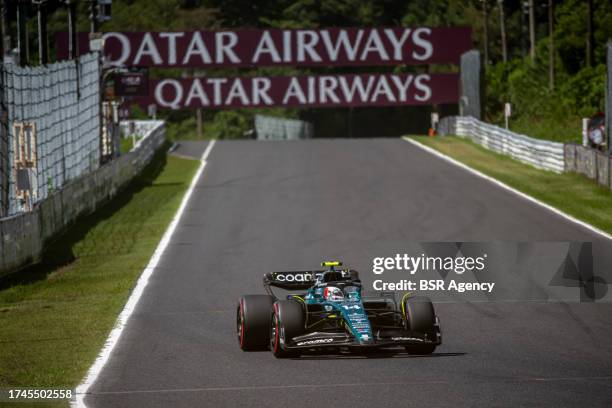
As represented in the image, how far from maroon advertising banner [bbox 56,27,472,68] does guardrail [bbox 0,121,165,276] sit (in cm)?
2193

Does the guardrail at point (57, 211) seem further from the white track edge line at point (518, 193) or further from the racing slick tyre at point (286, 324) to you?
the white track edge line at point (518, 193)

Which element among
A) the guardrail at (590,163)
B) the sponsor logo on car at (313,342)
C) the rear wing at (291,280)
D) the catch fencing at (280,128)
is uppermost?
the rear wing at (291,280)

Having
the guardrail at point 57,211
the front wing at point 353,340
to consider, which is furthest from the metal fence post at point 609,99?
the front wing at point 353,340

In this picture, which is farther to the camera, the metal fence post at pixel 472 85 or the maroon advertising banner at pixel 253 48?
the maroon advertising banner at pixel 253 48

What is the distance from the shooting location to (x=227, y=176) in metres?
45.8

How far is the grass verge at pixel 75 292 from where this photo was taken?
13977 mm

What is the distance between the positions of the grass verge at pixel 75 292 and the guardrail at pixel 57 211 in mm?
286

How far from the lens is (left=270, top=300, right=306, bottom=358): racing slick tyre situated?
44.8ft

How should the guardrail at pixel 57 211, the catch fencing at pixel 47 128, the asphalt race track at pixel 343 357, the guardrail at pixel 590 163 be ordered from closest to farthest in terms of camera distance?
the asphalt race track at pixel 343 357, the guardrail at pixel 57 211, the catch fencing at pixel 47 128, the guardrail at pixel 590 163

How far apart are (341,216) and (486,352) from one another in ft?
59.0

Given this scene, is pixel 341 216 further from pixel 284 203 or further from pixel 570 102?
pixel 570 102

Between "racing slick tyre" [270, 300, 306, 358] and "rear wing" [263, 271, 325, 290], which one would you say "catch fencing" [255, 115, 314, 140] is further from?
"racing slick tyre" [270, 300, 306, 358]

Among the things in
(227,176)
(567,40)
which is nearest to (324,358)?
(227,176)

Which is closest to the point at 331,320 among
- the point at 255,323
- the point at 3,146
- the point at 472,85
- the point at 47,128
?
the point at 255,323
